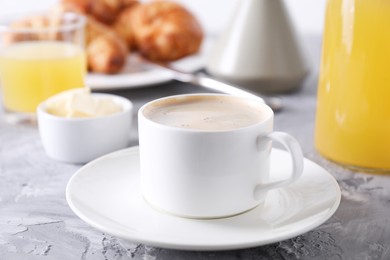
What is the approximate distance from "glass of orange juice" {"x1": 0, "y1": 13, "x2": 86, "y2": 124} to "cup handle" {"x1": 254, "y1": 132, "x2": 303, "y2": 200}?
53 centimetres

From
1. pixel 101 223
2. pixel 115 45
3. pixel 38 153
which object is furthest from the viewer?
pixel 115 45

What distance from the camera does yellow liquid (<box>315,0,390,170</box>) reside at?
809mm

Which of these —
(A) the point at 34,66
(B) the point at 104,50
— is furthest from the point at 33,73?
(B) the point at 104,50

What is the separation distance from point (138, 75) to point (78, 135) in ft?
1.15

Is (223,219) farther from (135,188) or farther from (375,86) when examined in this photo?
(375,86)

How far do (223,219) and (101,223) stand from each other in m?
0.13

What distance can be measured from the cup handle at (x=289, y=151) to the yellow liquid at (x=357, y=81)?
211 millimetres

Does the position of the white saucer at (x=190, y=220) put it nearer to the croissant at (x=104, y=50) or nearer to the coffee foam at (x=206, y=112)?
the coffee foam at (x=206, y=112)

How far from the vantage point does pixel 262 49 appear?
1154mm

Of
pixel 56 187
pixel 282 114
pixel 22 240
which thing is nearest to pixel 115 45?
pixel 282 114

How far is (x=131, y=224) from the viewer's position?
2.08 feet

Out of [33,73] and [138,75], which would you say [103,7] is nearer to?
[138,75]

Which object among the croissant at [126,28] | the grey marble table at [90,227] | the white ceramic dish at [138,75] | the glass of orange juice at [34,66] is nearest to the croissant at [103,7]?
the croissant at [126,28]

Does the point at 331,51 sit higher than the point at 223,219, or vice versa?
the point at 331,51
